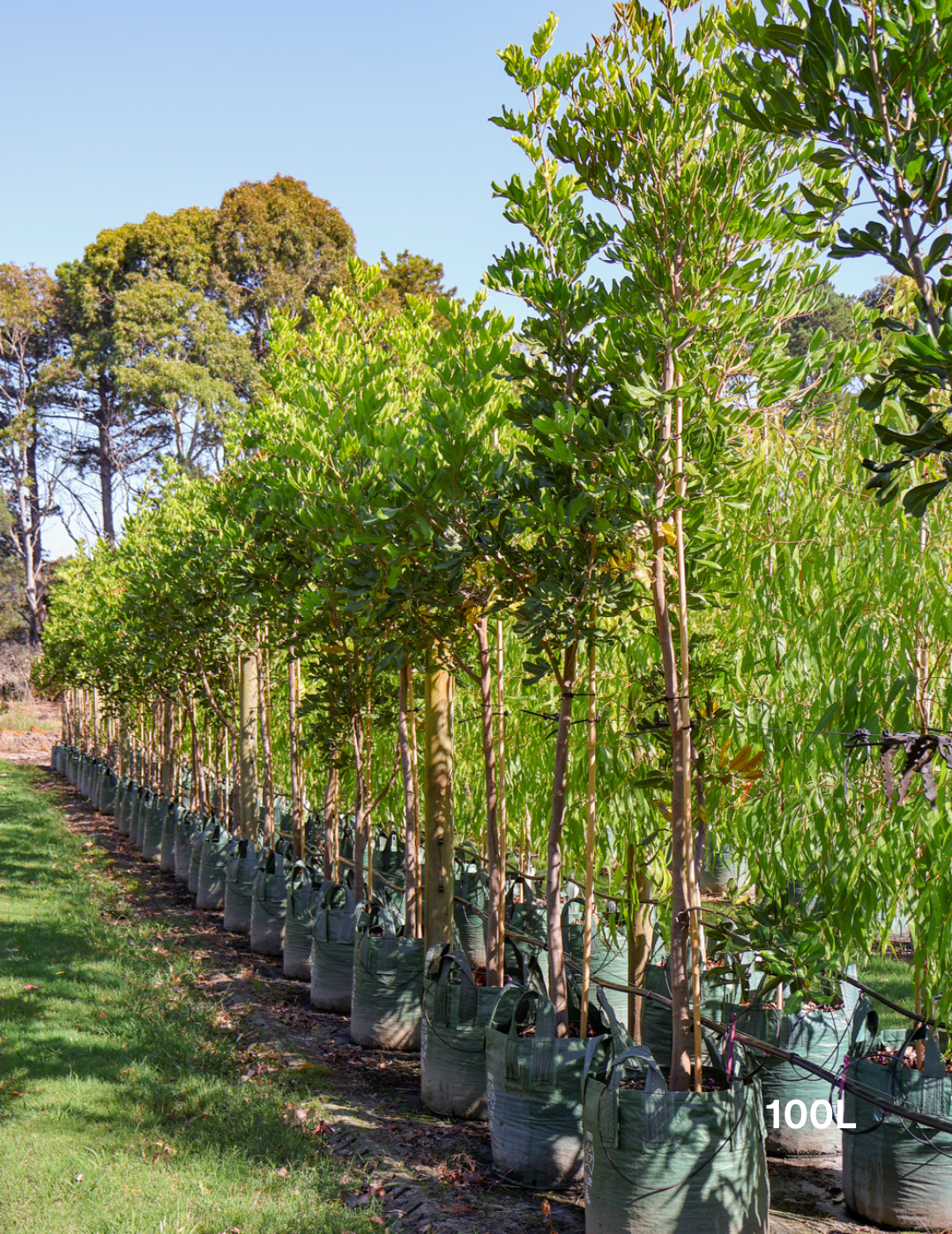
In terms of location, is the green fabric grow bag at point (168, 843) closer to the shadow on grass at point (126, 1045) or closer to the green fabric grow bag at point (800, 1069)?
the shadow on grass at point (126, 1045)

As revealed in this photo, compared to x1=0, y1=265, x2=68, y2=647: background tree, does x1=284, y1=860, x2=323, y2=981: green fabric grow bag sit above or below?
below

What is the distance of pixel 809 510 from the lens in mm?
3504

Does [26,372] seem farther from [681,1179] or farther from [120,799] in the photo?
[681,1179]

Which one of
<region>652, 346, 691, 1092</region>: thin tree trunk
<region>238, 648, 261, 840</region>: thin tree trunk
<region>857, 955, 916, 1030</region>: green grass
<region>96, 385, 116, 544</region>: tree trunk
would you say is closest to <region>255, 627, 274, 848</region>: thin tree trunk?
<region>238, 648, 261, 840</region>: thin tree trunk

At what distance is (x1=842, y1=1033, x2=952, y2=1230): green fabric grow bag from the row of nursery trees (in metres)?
0.36

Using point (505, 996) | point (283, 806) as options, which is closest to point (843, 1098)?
point (505, 996)

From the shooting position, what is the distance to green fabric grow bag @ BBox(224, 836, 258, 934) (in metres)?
7.66

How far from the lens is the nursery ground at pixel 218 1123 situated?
316cm

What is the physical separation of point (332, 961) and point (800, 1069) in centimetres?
284

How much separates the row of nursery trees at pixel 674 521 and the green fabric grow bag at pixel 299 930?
1.78 metres

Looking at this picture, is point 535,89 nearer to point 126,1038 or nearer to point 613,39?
point 613,39

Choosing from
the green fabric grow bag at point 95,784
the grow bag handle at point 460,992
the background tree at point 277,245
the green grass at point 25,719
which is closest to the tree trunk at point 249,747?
the grow bag handle at point 460,992

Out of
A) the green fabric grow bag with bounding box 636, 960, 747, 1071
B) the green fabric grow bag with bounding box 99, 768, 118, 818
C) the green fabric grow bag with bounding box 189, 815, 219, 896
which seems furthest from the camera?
the green fabric grow bag with bounding box 99, 768, 118, 818

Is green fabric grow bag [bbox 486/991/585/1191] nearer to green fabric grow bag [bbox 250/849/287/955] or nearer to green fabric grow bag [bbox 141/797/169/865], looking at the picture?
green fabric grow bag [bbox 250/849/287/955]
